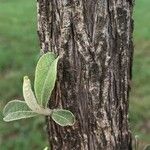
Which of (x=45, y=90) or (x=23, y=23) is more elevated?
(x=45, y=90)

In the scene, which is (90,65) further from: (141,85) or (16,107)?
(141,85)

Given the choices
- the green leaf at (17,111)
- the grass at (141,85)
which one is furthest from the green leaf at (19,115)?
the grass at (141,85)

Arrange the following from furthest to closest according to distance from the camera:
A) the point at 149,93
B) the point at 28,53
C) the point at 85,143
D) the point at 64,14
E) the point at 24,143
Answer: the point at 28,53 < the point at 149,93 < the point at 24,143 < the point at 85,143 < the point at 64,14

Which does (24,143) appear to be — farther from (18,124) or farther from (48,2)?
(48,2)

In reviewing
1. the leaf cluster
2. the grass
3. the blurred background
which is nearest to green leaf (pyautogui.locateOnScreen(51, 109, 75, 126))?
the leaf cluster

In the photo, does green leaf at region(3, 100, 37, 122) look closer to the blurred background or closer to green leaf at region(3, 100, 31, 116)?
green leaf at region(3, 100, 31, 116)

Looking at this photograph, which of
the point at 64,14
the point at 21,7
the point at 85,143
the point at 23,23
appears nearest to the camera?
the point at 64,14

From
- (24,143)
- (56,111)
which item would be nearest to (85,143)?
(56,111)

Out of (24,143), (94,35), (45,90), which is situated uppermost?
(94,35)
